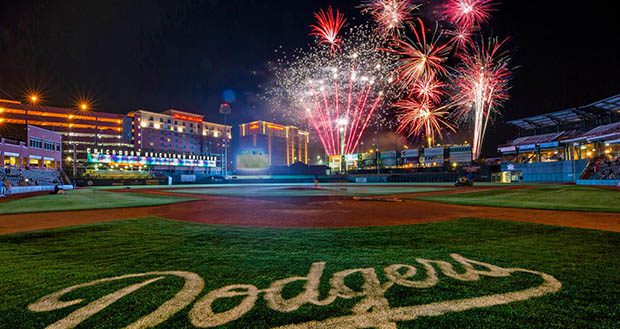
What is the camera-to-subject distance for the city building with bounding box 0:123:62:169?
138 ft

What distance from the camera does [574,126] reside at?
162 ft

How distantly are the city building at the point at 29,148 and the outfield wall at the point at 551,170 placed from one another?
253 ft

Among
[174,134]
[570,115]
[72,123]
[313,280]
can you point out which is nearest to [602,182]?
[570,115]

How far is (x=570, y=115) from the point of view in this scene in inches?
1907

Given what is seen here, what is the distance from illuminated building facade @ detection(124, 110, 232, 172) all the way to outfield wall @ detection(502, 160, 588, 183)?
3239 inches

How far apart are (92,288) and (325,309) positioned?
2.83 meters

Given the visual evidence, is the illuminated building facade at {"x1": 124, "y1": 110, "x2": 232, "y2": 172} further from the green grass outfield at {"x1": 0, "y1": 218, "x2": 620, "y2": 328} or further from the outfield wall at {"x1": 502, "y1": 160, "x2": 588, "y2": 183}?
the green grass outfield at {"x1": 0, "y1": 218, "x2": 620, "y2": 328}

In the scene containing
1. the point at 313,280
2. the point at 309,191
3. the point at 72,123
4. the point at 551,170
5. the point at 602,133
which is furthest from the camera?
the point at 72,123

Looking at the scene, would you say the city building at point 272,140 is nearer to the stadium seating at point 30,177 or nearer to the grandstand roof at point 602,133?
the stadium seating at point 30,177

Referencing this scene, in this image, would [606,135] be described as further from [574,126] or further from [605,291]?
[605,291]

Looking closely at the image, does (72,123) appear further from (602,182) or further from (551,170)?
(602,182)

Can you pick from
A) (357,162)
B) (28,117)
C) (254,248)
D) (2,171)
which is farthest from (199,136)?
(254,248)

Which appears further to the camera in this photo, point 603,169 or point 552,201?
point 603,169

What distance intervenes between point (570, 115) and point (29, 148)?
8924cm
